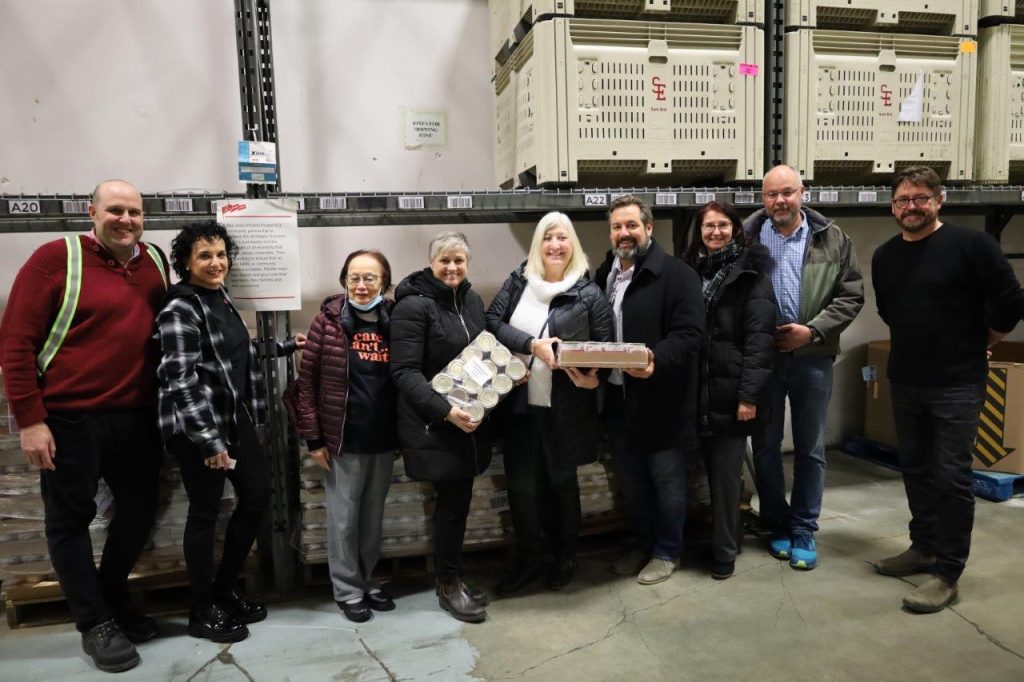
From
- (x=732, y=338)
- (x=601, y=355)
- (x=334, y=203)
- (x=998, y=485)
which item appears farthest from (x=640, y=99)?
(x=998, y=485)

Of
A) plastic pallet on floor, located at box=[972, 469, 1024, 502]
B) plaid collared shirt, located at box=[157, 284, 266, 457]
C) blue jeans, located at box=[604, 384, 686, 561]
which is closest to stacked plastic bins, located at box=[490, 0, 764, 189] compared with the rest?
blue jeans, located at box=[604, 384, 686, 561]

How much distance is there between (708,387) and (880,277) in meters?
0.93

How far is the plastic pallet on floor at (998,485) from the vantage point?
409 centimetres

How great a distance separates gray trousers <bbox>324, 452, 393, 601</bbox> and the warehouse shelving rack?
379mm

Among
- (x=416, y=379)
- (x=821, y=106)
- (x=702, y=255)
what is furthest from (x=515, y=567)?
(x=821, y=106)

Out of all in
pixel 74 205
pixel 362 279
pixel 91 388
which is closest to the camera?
pixel 91 388

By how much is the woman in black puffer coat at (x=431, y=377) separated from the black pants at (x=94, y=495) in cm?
100

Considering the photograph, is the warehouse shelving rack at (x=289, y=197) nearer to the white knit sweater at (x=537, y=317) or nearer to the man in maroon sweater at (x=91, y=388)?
the man in maroon sweater at (x=91, y=388)

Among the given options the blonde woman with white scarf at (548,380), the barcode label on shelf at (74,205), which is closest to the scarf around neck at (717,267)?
the blonde woman with white scarf at (548,380)

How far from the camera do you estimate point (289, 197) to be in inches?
117

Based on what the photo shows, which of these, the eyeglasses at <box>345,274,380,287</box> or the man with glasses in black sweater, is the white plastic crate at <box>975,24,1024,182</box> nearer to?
the man with glasses in black sweater

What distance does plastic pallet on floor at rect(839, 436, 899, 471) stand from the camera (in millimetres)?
4754

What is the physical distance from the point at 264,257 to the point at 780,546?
9.32 ft

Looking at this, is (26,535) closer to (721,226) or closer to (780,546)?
(721,226)
